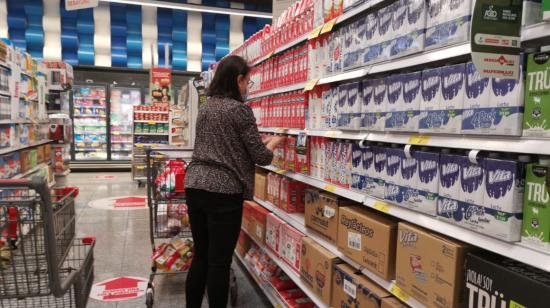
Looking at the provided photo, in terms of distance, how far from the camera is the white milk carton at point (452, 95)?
152cm

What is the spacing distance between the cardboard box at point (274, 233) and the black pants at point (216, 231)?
67 centimetres

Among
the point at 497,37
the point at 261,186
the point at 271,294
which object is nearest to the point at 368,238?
the point at 497,37

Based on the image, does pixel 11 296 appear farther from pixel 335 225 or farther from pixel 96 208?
pixel 96 208

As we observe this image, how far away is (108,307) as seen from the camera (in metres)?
3.36

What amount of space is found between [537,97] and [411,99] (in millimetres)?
587

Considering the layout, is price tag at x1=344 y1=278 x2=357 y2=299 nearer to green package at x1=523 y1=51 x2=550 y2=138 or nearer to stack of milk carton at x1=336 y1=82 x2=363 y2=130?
stack of milk carton at x1=336 y1=82 x2=363 y2=130

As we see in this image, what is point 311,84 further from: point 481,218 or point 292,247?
point 481,218

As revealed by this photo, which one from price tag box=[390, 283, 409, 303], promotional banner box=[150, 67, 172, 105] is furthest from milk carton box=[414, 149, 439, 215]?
promotional banner box=[150, 67, 172, 105]

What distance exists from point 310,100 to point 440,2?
1.26 metres

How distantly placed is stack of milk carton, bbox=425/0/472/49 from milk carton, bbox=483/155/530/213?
0.45m

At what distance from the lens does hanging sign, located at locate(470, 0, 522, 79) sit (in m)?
1.16

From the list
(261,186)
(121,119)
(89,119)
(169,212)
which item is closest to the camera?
(169,212)

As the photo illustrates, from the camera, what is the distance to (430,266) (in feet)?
5.29

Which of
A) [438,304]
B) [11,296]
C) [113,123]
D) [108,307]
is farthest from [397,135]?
[113,123]
